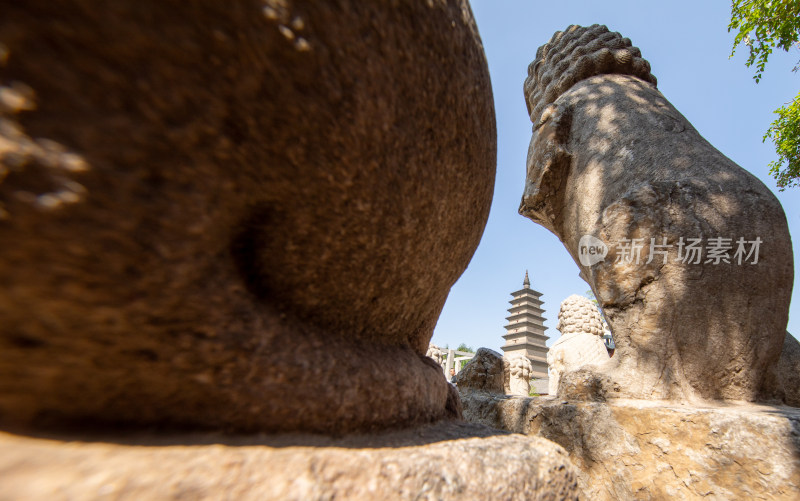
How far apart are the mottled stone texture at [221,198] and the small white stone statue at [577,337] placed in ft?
14.6

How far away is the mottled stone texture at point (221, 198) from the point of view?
14.0 inches

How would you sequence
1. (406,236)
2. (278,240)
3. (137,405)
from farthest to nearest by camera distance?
(406,236) → (278,240) → (137,405)

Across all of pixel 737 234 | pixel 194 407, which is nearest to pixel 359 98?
pixel 194 407

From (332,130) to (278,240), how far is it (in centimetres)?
19

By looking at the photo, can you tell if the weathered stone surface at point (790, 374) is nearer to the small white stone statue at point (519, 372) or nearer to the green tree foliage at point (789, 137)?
the small white stone statue at point (519, 372)

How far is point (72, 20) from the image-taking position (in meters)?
0.35

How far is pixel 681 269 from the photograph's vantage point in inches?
64.6

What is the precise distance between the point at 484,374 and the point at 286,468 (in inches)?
85.3

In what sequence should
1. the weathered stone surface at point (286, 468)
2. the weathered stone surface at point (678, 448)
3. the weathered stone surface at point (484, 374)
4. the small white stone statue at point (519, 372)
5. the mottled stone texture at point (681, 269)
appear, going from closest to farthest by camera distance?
1. the weathered stone surface at point (286, 468)
2. the weathered stone surface at point (678, 448)
3. the mottled stone texture at point (681, 269)
4. the weathered stone surface at point (484, 374)
5. the small white stone statue at point (519, 372)

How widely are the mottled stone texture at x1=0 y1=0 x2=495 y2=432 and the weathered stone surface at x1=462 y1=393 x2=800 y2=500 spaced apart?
50.0 inches

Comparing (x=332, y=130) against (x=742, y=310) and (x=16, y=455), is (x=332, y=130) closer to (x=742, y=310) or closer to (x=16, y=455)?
(x=16, y=455)

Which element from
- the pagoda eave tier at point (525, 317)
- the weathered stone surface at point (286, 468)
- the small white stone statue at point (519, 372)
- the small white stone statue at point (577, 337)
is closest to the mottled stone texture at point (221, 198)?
the weathered stone surface at point (286, 468)

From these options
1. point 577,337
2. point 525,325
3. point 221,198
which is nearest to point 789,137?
point 577,337

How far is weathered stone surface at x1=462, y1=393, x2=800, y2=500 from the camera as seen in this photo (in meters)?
1.21
